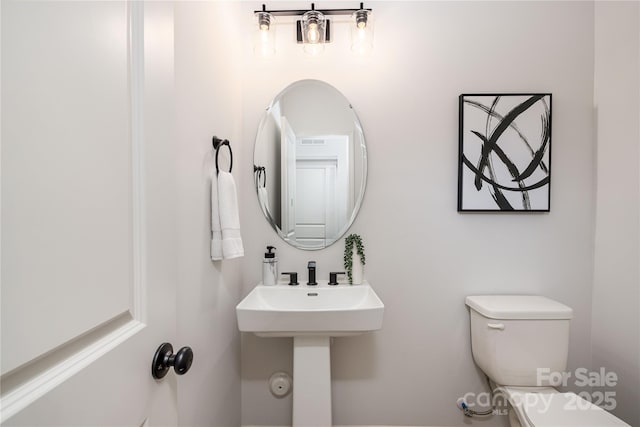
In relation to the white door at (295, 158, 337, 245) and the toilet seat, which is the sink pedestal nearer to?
the white door at (295, 158, 337, 245)

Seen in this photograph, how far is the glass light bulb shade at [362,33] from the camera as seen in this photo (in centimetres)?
167

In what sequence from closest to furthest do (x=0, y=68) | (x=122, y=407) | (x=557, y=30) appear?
(x=0, y=68), (x=122, y=407), (x=557, y=30)

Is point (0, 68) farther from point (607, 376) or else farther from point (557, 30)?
point (607, 376)

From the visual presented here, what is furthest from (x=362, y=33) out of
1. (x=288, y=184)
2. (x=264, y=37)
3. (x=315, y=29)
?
(x=288, y=184)

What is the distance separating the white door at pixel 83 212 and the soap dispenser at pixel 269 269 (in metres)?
1.02

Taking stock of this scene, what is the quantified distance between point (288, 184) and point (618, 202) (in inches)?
66.2

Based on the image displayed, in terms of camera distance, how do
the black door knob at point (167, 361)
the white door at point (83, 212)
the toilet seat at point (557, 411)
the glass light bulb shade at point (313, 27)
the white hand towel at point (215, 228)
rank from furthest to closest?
1. the glass light bulb shade at point (313, 27)
2. the white hand towel at point (215, 228)
3. the toilet seat at point (557, 411)
4. the black door knob at point (167, 361)
5. the white door at point (83, 212)

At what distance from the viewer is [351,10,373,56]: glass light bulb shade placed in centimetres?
167

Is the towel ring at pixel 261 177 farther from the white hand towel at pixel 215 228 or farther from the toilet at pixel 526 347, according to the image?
the toilet at pixel 526 347

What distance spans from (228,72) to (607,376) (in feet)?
8.02

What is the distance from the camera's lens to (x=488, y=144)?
5.64 ft

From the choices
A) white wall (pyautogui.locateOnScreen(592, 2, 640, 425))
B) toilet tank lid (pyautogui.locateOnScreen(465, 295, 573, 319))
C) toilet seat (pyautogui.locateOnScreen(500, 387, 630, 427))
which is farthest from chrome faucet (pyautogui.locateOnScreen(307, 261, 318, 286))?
white wall (pyautogui.locateOnScreen(592, 2, 640, 425))

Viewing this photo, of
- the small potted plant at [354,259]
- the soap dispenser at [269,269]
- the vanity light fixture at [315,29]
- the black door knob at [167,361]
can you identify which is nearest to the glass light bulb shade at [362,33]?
the vanity light fixture at [315,29]

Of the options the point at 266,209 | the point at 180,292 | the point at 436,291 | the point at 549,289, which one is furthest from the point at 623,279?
the point at 180,292
